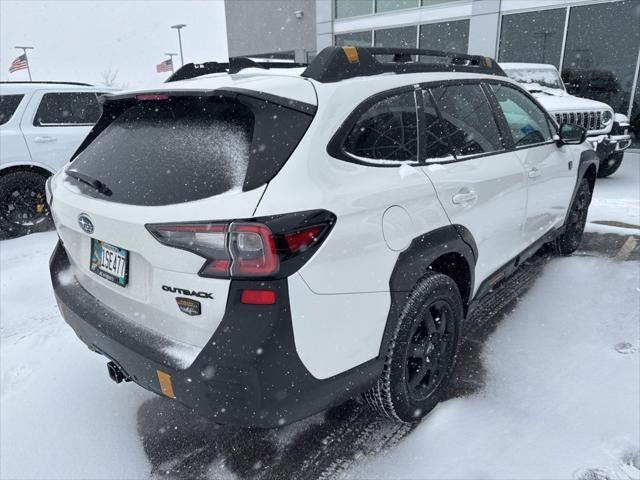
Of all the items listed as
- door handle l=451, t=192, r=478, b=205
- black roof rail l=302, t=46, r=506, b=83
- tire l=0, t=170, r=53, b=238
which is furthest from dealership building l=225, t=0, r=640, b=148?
tire l=0, t=170, r=53, b=238

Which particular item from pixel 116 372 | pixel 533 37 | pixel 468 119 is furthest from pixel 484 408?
pixel 533 37

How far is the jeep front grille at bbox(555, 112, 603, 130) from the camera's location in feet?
25.8

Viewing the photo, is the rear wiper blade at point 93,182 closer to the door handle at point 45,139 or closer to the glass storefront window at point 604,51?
→ the door handle at point 45,139

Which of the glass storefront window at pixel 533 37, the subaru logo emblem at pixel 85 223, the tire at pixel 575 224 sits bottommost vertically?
the tire at pixel 575 224

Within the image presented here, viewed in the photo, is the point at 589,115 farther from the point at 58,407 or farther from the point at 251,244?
the point at 58,407

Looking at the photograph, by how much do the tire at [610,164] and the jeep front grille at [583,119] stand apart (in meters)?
0.63

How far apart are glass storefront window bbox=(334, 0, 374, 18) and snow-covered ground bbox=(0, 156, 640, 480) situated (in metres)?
14.6

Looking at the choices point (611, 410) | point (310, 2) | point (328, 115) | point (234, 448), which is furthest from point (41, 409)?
point (310, 2)

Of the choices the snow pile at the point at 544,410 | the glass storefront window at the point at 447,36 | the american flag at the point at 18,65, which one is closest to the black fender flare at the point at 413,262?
the snow pile at the point at 544,410

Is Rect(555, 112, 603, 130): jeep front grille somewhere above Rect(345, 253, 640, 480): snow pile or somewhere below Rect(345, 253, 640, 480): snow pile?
above

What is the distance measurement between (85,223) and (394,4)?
50.9ft

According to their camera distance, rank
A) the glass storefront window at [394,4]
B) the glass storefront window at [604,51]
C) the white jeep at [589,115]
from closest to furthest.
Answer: the white jeep at [589,115] → the glass storefront window at [604,51] → the glass storefront window at [394,4]

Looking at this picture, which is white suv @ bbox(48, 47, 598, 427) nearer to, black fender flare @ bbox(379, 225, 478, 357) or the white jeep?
black fender flare @ bbox(379, 225, 478, 357)

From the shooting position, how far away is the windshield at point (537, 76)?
9.11m
